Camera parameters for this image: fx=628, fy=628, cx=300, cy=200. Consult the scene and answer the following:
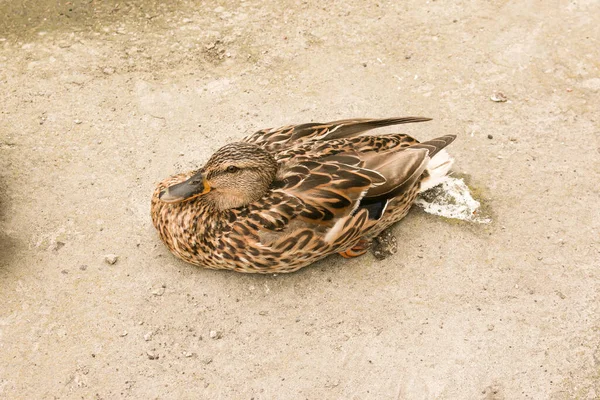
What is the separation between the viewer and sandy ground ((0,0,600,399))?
361 centimetres

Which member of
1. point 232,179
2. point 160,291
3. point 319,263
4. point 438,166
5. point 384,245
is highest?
point 232,179

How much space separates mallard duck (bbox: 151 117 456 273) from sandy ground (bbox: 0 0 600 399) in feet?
0.84

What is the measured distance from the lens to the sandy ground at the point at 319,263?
3605 mm

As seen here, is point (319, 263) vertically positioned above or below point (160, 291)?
above

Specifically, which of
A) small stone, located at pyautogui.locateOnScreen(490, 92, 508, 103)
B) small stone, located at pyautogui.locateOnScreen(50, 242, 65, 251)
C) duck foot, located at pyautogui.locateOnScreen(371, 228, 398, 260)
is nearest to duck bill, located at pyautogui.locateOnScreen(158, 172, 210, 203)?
small stone, located at pyautogui.locateOnScreen(50, 242, 65, 251)

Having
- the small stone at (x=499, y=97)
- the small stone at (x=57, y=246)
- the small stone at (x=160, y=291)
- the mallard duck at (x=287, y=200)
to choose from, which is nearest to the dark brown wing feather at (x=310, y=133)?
the mallard duck at (x=287, y=200)

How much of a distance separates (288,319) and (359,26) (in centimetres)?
307

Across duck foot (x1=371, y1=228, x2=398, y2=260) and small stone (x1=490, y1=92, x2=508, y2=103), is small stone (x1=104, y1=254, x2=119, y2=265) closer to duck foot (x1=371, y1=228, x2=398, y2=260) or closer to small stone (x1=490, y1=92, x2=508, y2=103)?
duck foot (x1=371, y1=228, x2=398, y2=260)

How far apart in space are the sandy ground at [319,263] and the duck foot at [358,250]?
0.06 metres

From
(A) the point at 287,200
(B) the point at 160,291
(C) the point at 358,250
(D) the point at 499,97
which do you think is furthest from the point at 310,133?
(D) the point at 499,97

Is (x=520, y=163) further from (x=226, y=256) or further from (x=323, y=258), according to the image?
(x=226, y=256)

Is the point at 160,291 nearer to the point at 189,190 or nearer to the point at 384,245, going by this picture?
the point at 189,190

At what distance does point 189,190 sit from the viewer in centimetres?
382

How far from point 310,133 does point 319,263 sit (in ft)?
2.82
